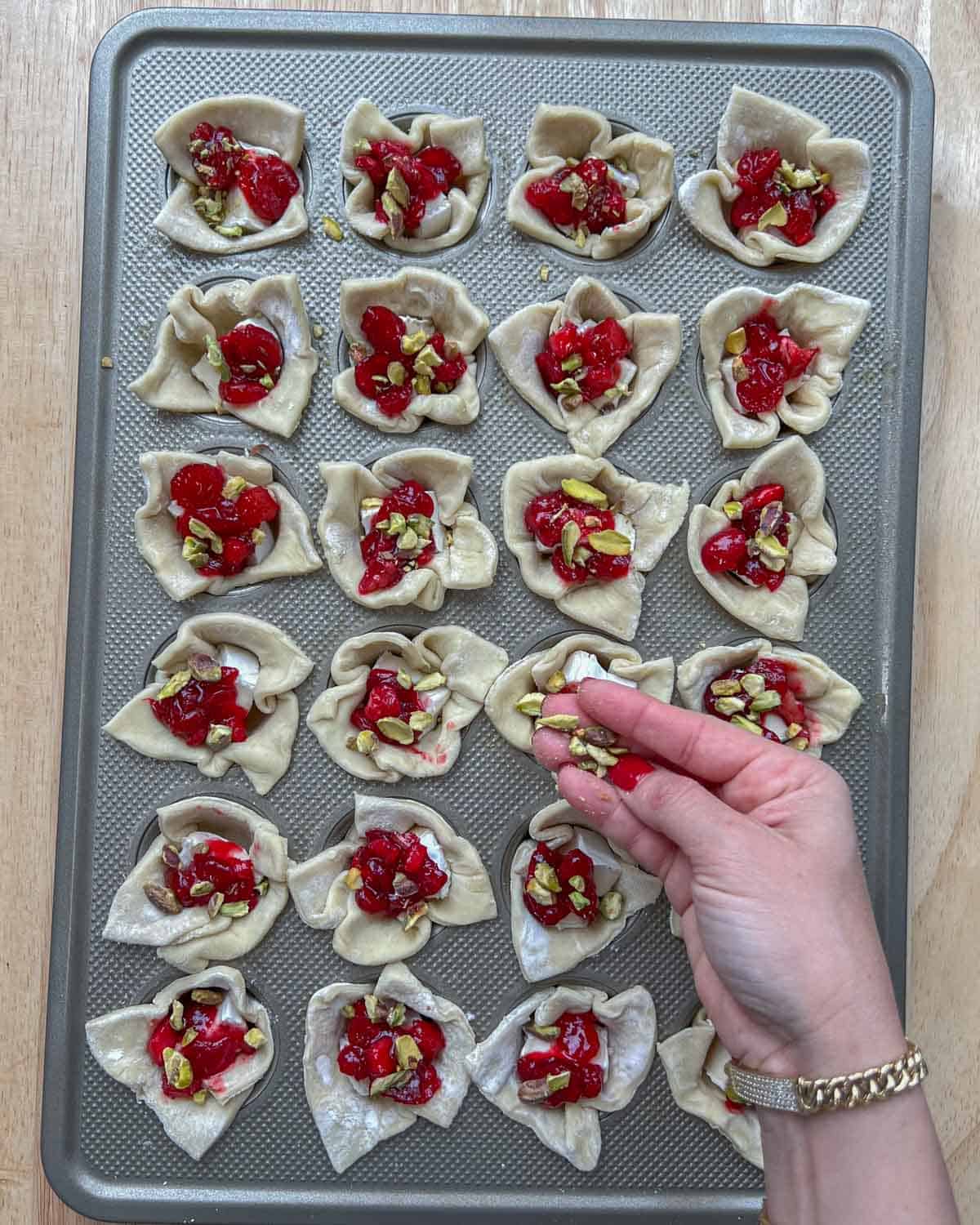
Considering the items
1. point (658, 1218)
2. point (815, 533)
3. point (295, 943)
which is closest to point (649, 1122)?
point (658, 1218)

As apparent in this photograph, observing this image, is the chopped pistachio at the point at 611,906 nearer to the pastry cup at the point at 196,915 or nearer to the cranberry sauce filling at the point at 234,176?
the pastry cup at the point at 196,915

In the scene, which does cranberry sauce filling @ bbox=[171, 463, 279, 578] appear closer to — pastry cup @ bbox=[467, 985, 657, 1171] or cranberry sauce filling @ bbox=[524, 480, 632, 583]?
cranberry sauce filling @ bbox=[524, 480, 632, 583]

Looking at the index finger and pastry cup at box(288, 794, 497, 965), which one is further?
pastry cup at box(288, 794, 497, 965)

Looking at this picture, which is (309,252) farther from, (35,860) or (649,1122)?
(649,1122)

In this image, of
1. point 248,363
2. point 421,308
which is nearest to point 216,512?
point 248,363

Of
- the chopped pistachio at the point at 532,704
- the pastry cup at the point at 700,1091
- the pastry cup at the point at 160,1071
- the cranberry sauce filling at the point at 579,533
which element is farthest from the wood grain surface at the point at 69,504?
the chopped pistachio at the point at 532,704

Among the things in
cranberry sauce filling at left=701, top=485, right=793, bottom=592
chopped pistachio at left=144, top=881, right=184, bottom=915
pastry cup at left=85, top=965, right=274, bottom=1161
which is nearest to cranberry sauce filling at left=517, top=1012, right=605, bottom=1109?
pastry cup at left=85, top=965, right=274, bottom=1161

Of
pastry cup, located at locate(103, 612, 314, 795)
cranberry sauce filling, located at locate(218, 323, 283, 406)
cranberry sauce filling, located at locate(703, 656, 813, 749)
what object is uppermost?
cranberry sauce filling, located at locate(218, 323, 283, 406)
